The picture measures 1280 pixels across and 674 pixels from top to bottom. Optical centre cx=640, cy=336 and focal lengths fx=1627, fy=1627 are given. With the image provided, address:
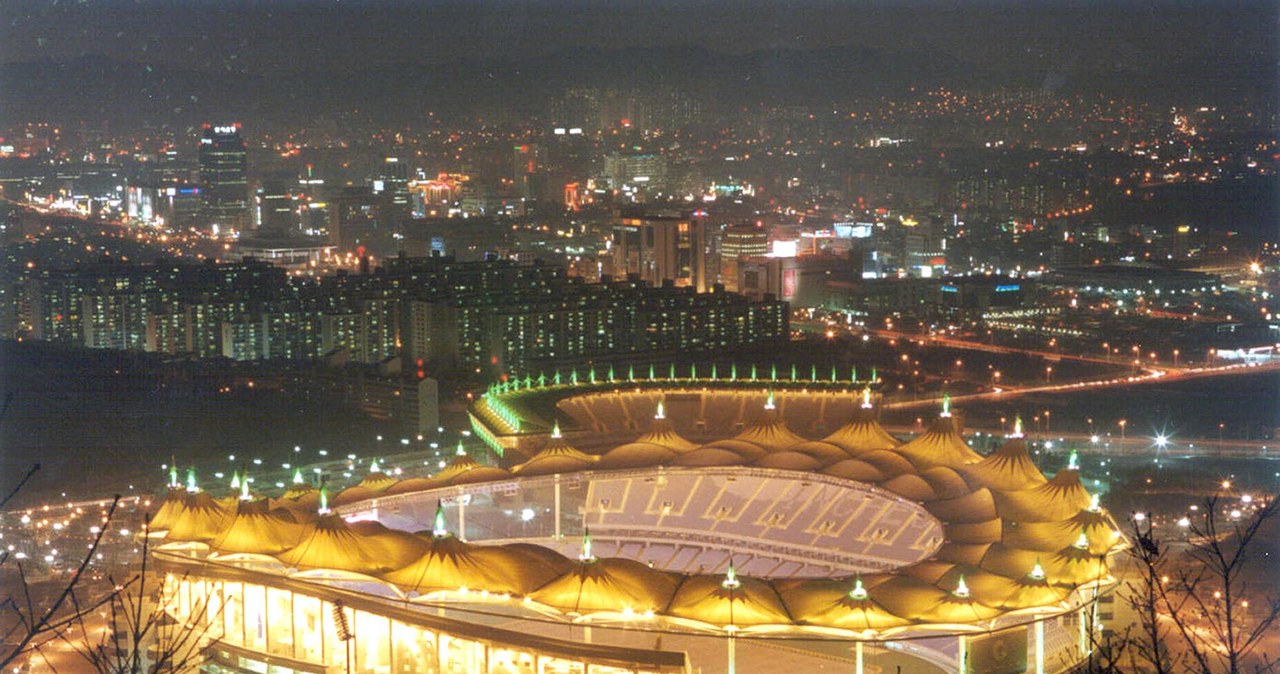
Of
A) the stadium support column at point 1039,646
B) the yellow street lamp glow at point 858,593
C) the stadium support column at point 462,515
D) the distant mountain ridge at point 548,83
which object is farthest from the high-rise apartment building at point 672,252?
the yellow street lamp glow at point 858,593

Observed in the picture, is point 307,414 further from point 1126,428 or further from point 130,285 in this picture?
point 1126,428

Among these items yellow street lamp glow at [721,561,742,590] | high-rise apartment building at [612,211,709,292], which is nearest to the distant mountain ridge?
high-rise apartment building at [612,211,709,292]

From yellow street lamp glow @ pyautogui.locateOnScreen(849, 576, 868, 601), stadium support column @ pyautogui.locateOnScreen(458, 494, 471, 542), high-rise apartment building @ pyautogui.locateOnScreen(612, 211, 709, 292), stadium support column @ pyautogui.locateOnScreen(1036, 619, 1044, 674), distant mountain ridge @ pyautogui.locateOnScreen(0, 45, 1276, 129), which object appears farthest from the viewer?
high-rise apartment building @ pyautogui.locateOnScreen(612, 211, 709, 292)

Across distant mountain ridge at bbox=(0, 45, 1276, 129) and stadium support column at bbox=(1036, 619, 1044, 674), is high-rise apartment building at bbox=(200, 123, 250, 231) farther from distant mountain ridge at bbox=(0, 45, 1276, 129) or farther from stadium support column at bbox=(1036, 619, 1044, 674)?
stadium support column at bbox=(1036, 619, 1044, 674)

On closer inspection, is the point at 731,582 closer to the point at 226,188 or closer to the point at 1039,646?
the point at 1039,646

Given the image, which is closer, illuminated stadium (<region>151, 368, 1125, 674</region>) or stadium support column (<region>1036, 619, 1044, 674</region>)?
illuminated stadium (<region>151, 368, 1125, 674</region>)

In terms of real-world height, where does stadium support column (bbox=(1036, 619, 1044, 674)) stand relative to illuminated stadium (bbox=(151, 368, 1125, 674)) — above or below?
below
